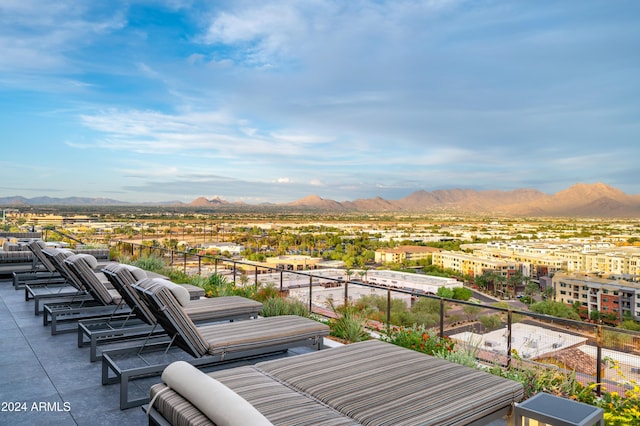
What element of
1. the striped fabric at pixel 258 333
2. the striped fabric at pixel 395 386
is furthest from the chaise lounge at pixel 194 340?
the striped fabric at pixel 395 386

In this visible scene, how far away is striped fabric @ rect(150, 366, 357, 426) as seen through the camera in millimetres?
2094

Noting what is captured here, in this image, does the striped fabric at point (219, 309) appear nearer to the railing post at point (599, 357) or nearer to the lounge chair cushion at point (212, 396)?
the lounge chair cushion at point (212, 396)

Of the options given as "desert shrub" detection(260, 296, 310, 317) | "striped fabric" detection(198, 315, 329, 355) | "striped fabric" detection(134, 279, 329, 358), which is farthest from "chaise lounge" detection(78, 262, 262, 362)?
"desert shrub" detection(260, 296, 310, 317)

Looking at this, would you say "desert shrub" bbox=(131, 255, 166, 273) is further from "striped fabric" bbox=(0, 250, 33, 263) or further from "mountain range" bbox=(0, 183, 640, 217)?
"mountain range" bbox=(0, 183, 640, 217)

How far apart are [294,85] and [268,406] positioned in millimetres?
26439

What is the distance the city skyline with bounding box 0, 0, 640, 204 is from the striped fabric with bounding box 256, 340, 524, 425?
15.4 metres

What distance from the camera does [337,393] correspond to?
101 inches

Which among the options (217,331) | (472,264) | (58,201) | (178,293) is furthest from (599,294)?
(58,201)

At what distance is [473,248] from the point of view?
45156 mm

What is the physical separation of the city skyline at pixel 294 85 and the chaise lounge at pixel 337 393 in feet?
50.6

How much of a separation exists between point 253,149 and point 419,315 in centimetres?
3481

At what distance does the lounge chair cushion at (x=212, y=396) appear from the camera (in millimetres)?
1649

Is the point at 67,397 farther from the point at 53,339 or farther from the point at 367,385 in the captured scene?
the point at 367,385

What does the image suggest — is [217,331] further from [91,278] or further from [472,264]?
[472,264]
